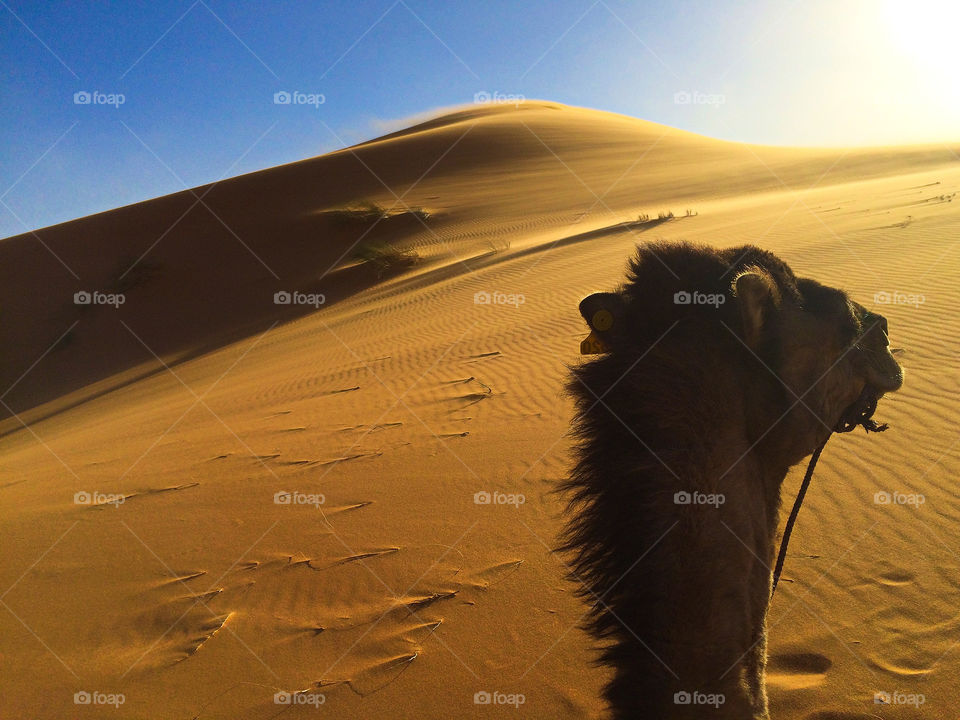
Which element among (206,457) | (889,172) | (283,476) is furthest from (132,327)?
(889,172)

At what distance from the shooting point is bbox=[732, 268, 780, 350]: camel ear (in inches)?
63.7

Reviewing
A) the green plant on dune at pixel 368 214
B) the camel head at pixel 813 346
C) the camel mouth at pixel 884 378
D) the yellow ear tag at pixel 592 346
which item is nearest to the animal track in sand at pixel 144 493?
the yellow ear tag at pixel 592 346

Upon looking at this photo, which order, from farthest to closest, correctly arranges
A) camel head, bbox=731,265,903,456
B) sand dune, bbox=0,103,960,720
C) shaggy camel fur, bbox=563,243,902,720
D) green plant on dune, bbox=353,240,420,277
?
green plant on dune, bbox=353,240,420,277 < sand dune, bbox=0,103,960,720 < camel head, bbox=731,265,903,456 < shaggy camel fur, bbox=563,243,902,720

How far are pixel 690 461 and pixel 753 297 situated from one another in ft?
1.77

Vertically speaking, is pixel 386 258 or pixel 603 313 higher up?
pixel 386 258

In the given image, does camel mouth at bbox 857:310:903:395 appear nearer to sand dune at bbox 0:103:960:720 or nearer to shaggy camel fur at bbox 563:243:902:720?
shaggy camel fur at bbox 563:243:902:720

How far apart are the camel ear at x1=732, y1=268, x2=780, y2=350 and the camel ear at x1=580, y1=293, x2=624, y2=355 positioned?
1.21ft

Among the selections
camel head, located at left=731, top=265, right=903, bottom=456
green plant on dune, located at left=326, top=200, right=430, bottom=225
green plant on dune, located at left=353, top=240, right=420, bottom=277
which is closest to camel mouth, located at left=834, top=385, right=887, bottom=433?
camel head, located at left=731, top=265, right=903, bottom=456

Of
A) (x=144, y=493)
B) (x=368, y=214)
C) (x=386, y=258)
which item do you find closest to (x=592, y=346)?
(x=144, y=493)

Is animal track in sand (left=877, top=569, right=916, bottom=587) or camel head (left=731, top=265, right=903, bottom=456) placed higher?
camel head (left=731, top=265, right=903, bottom=456)

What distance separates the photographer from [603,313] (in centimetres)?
180

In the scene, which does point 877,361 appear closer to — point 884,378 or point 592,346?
point 884,378

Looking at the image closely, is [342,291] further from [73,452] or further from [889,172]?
[889,172]

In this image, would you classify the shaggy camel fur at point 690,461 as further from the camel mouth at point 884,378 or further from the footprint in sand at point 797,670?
the footprint in sand at point 797,670
